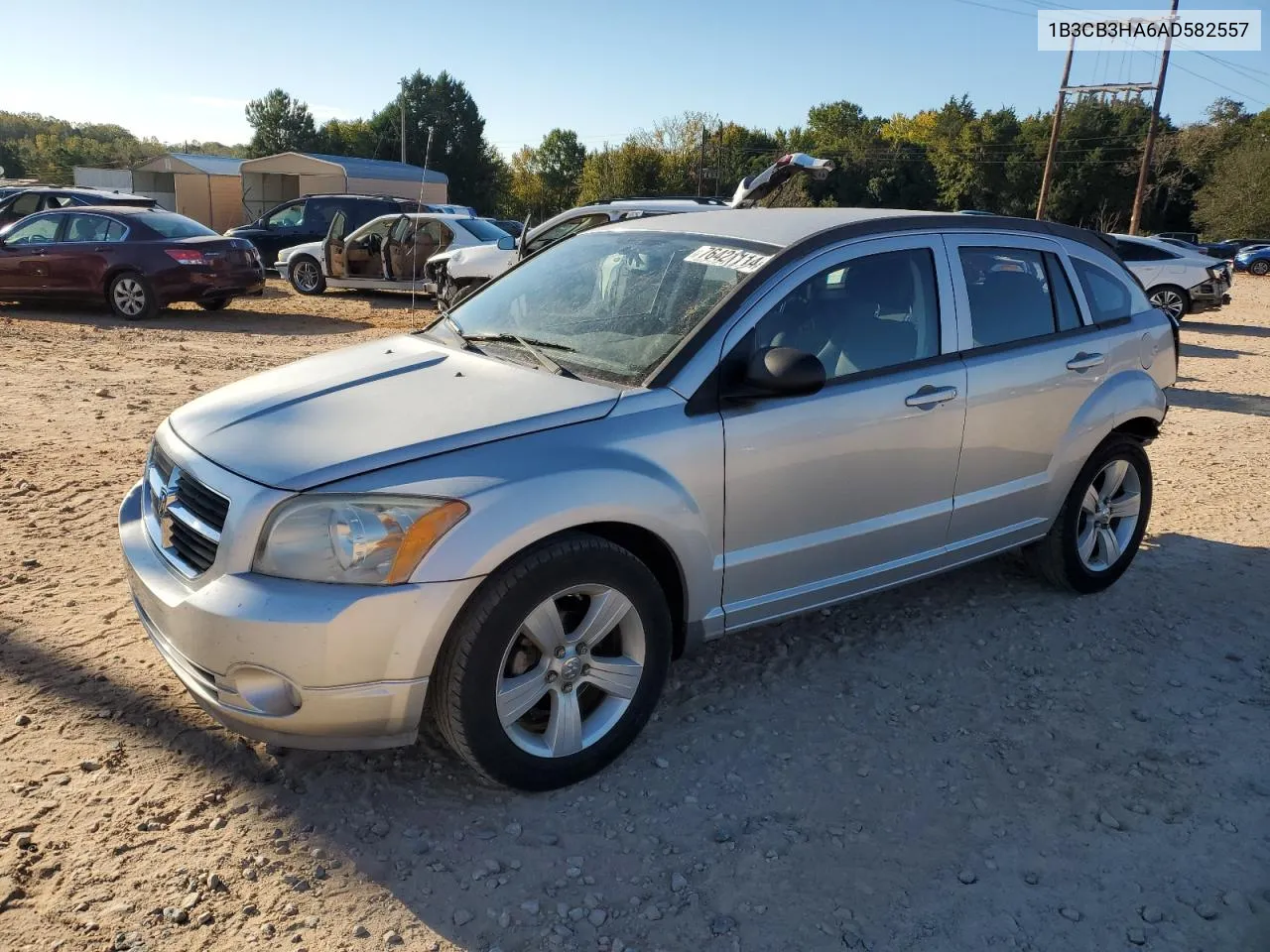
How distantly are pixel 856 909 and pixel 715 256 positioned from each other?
2293 millimetres

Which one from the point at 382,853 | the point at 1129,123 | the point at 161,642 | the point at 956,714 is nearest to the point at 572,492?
the point at 382,853

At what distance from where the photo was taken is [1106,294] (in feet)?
15.7

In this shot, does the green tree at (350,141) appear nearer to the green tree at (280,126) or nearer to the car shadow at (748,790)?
the green tree at (280,126)

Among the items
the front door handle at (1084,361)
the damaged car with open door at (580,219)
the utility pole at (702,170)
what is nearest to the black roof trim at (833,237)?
the front door handle at (1084,361)

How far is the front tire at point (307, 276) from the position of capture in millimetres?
17094

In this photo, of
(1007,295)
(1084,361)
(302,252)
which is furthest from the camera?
(302,252)

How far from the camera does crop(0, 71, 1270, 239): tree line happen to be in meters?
59.1

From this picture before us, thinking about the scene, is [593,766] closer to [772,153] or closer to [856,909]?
[856,909]

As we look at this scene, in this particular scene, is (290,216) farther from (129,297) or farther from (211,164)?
(211,164)

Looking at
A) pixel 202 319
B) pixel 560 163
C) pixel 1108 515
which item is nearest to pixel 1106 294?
pixel 1108 515

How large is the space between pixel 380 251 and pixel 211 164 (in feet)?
99.6

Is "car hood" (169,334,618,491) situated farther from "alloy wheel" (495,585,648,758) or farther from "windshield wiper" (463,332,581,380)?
"alloy wheel" (495,585,648,758)

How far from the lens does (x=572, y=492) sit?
2.85 m

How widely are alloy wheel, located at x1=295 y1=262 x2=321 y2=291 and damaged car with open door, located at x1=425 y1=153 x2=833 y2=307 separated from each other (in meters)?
3.68
